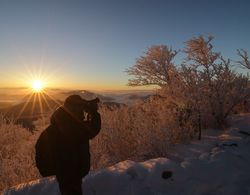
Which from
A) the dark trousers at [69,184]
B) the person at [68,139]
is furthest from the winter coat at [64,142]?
the dark trousers at [69,184]

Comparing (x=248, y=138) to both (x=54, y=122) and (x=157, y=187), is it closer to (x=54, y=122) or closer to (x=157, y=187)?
(x=157, y=187)

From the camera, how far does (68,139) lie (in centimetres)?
443

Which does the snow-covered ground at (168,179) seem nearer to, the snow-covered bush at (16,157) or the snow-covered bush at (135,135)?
the snow-covered bush at (135,135)

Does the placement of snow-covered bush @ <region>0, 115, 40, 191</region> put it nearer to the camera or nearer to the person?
the person

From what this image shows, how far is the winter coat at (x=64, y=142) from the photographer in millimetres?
4406

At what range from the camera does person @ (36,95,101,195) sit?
4.41 metres

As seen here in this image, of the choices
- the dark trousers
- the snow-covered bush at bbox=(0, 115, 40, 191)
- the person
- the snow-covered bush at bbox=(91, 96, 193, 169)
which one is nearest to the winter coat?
the person

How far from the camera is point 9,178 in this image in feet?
36.5

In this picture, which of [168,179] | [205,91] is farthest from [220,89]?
[168,179]

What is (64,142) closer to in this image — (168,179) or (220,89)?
(168,179)

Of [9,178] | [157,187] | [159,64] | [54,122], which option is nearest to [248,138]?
[157,187]

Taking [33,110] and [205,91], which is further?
[33,110]

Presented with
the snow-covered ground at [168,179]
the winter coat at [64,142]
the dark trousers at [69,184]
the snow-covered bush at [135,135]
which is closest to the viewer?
the winter coat at [64,142]

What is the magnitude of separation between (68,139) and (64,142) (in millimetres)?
71
